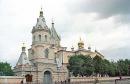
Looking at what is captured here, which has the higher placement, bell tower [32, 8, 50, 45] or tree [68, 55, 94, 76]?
bell tower [32, 8, 50, 45]

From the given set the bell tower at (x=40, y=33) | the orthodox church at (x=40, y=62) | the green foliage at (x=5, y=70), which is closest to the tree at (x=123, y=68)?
the orthodox church at (x=40, y=62)

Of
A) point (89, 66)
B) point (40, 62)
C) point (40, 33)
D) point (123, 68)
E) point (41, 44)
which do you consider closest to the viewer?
point (40, 62)

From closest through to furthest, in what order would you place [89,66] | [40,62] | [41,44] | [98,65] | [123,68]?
[40,62]
[89,66]
[98,65]
[41,44]
[123,68]

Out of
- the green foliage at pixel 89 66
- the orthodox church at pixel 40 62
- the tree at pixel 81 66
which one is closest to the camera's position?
the orthodox church at pixel 40 62

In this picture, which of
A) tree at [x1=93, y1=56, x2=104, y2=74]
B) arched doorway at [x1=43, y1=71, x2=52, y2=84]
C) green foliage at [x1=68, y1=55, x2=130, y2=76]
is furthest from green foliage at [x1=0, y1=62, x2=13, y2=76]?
tree at [x1=93, y1=56, x2=104, y2=74]

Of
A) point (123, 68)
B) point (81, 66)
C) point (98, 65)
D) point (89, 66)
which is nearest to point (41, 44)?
point (81, 66)

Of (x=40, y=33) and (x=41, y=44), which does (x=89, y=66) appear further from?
(x=40, y=33)

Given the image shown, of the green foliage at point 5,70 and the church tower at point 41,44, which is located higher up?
the church tower at point 41,44

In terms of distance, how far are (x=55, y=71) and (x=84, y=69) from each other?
7730 mm

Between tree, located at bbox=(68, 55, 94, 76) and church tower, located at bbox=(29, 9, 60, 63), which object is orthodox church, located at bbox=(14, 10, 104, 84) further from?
tree, located at bbox=(68, 55, 94, 76)

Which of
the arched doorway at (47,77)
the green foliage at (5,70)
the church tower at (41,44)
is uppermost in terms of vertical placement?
the church tower at (41,44)

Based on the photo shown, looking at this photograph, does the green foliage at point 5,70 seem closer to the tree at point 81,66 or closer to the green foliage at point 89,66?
the green foliage at point 89,66

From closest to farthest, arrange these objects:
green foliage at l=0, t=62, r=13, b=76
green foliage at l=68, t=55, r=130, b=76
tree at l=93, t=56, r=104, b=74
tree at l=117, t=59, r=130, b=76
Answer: green foliage at l=0, t=62, r=13, b=76 → green foliage at l=68, t=55, r=130, b=76 → tree at l=93, t=56, r=104, b=74 → tree at l=117, t=59, r=130, b=76

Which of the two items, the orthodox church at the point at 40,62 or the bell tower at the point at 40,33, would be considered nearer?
the orthodox church at the point at 40,62
